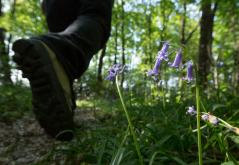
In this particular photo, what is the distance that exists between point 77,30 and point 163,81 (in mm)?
658

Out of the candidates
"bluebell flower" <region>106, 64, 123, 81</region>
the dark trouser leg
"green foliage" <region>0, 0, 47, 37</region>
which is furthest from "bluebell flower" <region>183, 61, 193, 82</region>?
"green foliage" <region>0, 0, 47, 37</region>

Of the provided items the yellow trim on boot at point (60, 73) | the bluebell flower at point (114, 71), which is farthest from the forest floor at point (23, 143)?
the bluebell flower at point (114, 71)

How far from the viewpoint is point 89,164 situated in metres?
1.41

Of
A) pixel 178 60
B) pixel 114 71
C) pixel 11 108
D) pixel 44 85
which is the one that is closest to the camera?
pixel 178 60

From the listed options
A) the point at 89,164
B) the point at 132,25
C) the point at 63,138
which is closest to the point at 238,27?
the point at 63,138

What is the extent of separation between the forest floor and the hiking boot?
0.42 feet

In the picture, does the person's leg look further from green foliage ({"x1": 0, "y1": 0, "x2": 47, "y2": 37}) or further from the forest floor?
green foliage ({"x1": 0, "y1": 0, "x2": 47, "y2": 37})

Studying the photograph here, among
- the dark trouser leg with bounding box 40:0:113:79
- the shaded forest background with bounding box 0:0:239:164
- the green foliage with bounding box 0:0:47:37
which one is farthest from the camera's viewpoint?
the green foliage with bounding box 0:0:47:37

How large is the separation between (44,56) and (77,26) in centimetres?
49

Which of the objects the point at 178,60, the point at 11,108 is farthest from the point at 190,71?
the point at 11,108

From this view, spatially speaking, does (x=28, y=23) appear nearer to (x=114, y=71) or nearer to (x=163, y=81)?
(x=163, y=81)

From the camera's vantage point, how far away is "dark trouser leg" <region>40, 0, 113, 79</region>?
7.21 feet

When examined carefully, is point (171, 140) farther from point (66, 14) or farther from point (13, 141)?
point (66, 14)

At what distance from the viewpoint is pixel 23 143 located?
2.19 m
